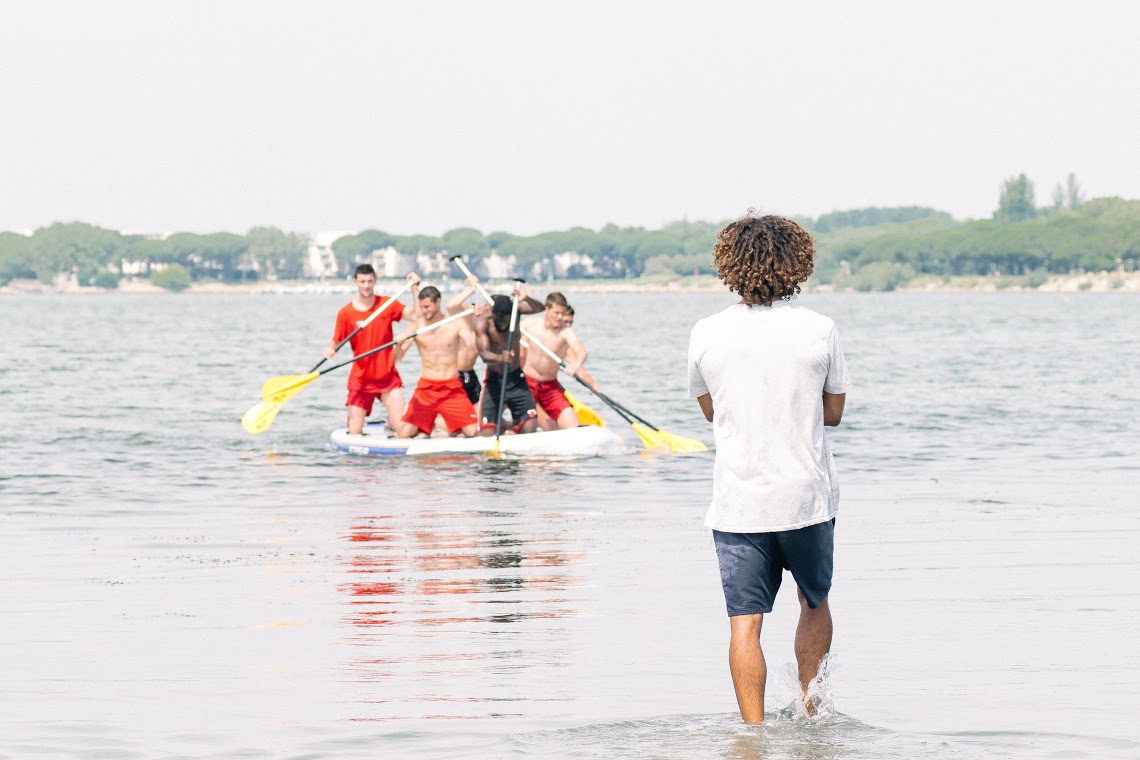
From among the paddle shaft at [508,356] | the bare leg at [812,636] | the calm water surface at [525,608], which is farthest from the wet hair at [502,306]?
Result: the bare leg at [812,636]

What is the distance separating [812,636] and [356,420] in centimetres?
1332

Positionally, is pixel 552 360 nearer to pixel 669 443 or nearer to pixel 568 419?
pixel 568 419

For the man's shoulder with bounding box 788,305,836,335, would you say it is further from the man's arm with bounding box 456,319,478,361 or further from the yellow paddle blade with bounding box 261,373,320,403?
the yellow paddle blade with bounding box 261,373,320,403

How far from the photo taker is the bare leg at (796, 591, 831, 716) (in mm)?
6023

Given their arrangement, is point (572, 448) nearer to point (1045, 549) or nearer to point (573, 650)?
point (1045, 549)

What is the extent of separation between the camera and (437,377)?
1794 centimetres

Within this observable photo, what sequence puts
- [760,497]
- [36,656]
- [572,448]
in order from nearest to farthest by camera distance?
[760,497] < [36,656] < [572,448]

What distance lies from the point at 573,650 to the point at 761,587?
194 centimetres

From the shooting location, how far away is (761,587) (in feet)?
18.8

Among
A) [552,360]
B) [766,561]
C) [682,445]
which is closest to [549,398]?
[552,360]

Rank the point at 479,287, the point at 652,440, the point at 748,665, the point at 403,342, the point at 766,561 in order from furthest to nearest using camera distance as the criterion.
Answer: the point at 652,440 < the point at 479,287 < the point at 403,342 < the point at 748,665 < the point at 766,561

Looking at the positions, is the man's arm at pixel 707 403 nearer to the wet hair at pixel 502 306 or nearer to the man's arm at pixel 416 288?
the man's arm at pixel 416 288

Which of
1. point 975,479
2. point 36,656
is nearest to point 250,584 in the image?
point 36,656

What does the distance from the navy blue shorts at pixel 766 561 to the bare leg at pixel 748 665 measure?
4 cm
